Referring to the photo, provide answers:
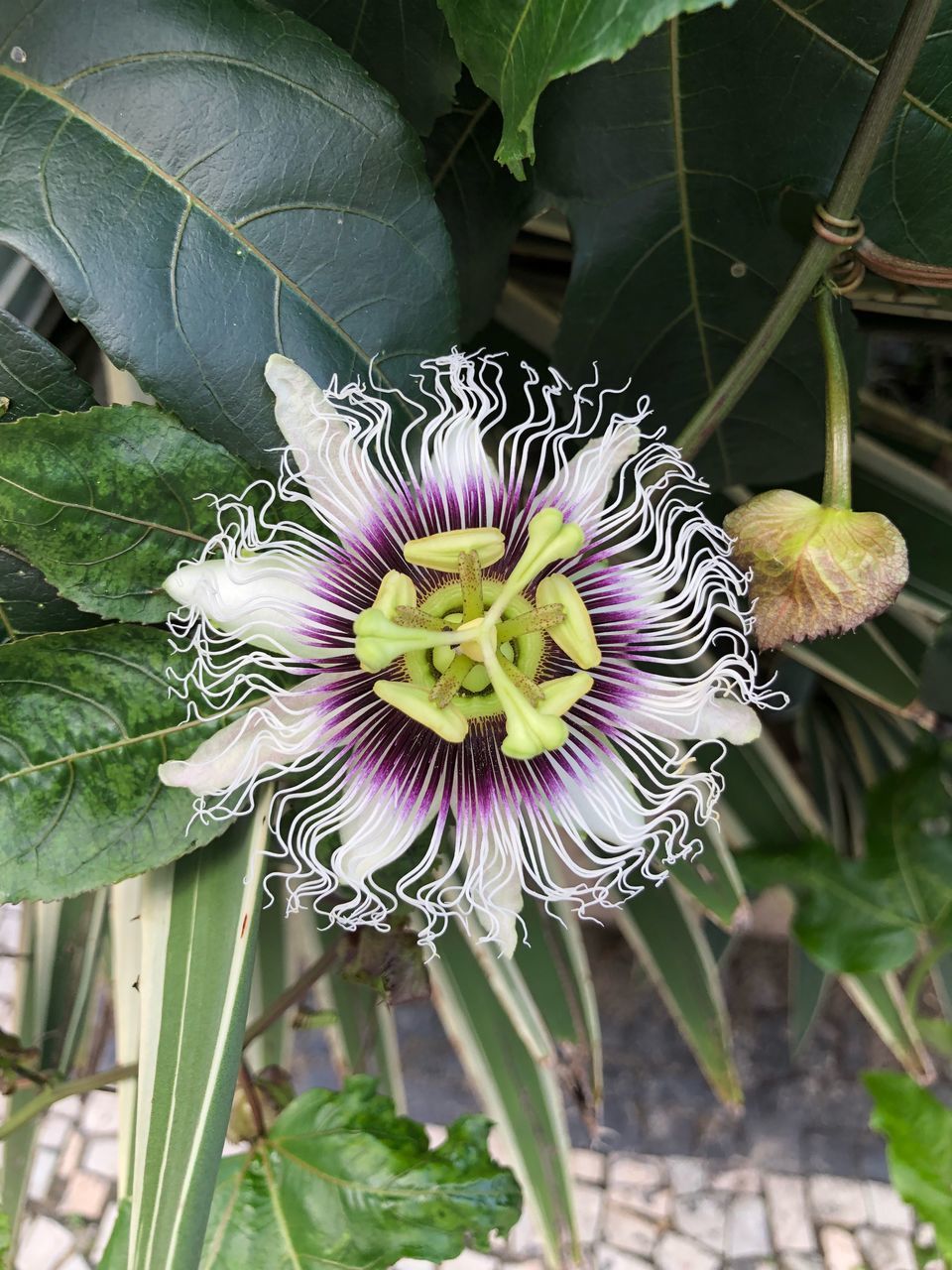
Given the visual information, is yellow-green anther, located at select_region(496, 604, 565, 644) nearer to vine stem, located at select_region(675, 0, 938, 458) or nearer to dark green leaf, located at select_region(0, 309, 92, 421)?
vine stem, located at select_region(675, 0, 938, 458)

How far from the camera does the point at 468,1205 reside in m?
0.62

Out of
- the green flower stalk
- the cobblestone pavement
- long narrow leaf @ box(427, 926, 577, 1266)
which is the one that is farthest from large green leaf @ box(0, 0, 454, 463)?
the cobblestone pavement

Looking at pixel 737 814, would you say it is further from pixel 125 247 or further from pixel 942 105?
pixel 125 247

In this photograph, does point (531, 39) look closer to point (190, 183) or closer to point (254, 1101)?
point (190, 183)

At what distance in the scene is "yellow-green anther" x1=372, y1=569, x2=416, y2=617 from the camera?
0.46 m

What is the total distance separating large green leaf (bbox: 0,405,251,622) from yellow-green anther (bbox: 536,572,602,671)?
15 cm

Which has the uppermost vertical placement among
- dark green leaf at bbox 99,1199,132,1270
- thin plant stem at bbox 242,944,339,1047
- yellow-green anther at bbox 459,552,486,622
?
yellow-green anther at bbox 459,552,486,622

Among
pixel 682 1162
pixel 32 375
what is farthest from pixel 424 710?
pixel 682 1162

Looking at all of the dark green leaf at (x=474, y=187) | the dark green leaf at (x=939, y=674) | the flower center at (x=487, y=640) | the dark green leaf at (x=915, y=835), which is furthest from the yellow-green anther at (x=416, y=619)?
the dark green leaf at (x=915, y=835)

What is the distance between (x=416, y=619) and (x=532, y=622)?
52 mm

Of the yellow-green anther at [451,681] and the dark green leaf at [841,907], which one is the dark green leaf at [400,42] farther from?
the dark green leaf at [841,907]

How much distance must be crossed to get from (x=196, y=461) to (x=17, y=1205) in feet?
2.90

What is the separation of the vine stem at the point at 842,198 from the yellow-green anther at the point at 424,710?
156 millimetres

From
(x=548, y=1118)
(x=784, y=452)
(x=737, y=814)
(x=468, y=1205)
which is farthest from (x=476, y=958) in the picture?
(x=784, y=452)
